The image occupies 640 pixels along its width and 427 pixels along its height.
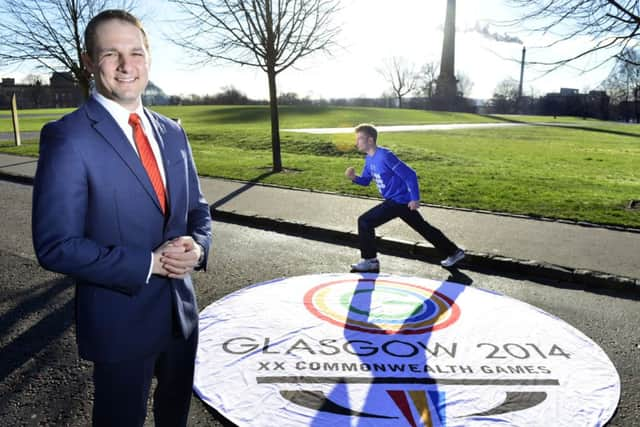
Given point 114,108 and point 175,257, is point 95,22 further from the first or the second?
point 175,257

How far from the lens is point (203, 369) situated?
11.3 ft

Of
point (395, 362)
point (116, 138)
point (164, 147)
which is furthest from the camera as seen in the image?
point (395, 362)

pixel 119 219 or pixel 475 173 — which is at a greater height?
pixel 119 219

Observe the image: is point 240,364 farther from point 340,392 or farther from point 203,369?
point 340,392

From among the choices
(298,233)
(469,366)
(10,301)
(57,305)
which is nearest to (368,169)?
(298,233)

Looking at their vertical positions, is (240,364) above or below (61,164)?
below

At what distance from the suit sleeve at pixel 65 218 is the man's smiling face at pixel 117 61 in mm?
225

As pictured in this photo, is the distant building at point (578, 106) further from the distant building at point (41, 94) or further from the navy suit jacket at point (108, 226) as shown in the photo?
the navy suit jacket at point (108, 226)

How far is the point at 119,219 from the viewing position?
172 cm

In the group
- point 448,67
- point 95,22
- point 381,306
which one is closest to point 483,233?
point 381,306

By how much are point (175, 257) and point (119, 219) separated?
0.23 m

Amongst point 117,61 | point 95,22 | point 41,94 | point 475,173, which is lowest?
point 475,173

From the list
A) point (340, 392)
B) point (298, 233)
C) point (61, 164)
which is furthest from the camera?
point (298, 233)

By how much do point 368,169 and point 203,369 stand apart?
3.09 m
